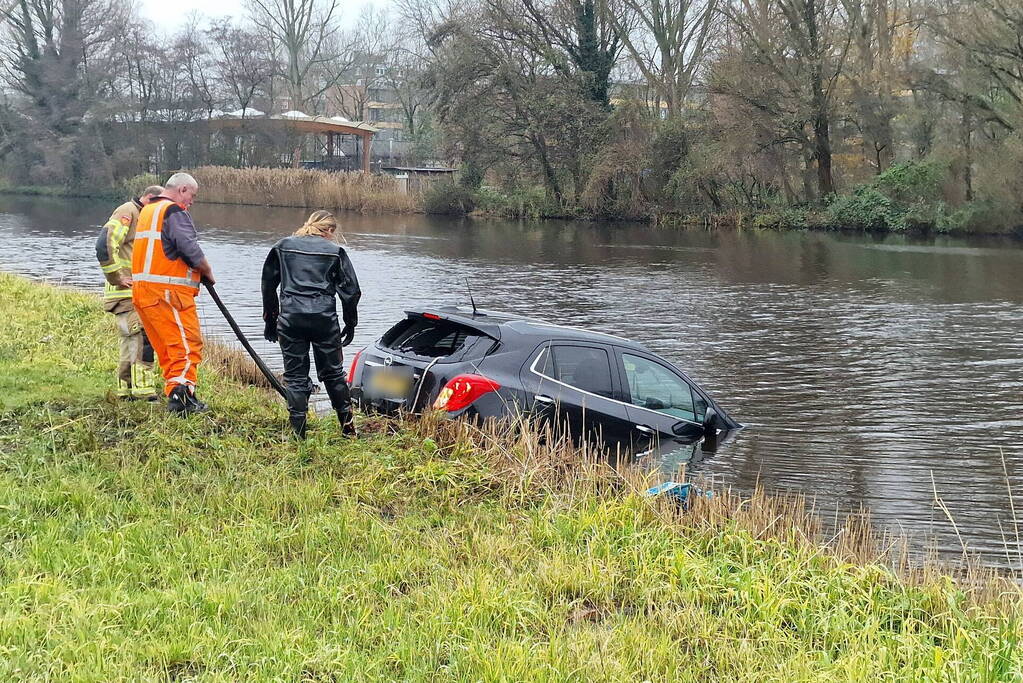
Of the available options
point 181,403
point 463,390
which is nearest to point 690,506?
point 463,390

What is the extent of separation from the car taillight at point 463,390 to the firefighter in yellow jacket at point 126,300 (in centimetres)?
251

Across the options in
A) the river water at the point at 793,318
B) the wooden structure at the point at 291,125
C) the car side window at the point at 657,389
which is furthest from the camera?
the wooden structure at the point at 291,125

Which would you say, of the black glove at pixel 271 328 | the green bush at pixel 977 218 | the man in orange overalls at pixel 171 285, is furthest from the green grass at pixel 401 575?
the green bush at pixel 977 218

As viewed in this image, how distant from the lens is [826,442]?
37.1 ft

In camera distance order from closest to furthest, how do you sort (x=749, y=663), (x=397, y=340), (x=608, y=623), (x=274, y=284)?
(x=749, y=663)
(x=608, y=623)
(x=274, y=284)
(x=397, y=340)

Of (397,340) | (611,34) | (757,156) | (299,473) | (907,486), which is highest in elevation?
(611,34)

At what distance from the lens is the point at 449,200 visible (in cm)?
5428

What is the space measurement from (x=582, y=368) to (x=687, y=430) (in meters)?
1.46

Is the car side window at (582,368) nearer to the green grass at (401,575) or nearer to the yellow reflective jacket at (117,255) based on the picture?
the green grass at (401,575)

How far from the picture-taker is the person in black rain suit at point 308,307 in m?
7.57

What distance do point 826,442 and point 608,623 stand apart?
7.08 m

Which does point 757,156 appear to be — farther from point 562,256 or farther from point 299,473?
point 299,473

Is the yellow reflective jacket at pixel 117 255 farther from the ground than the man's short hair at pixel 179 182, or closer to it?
closer to it

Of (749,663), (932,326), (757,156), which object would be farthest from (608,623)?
(757,156)
